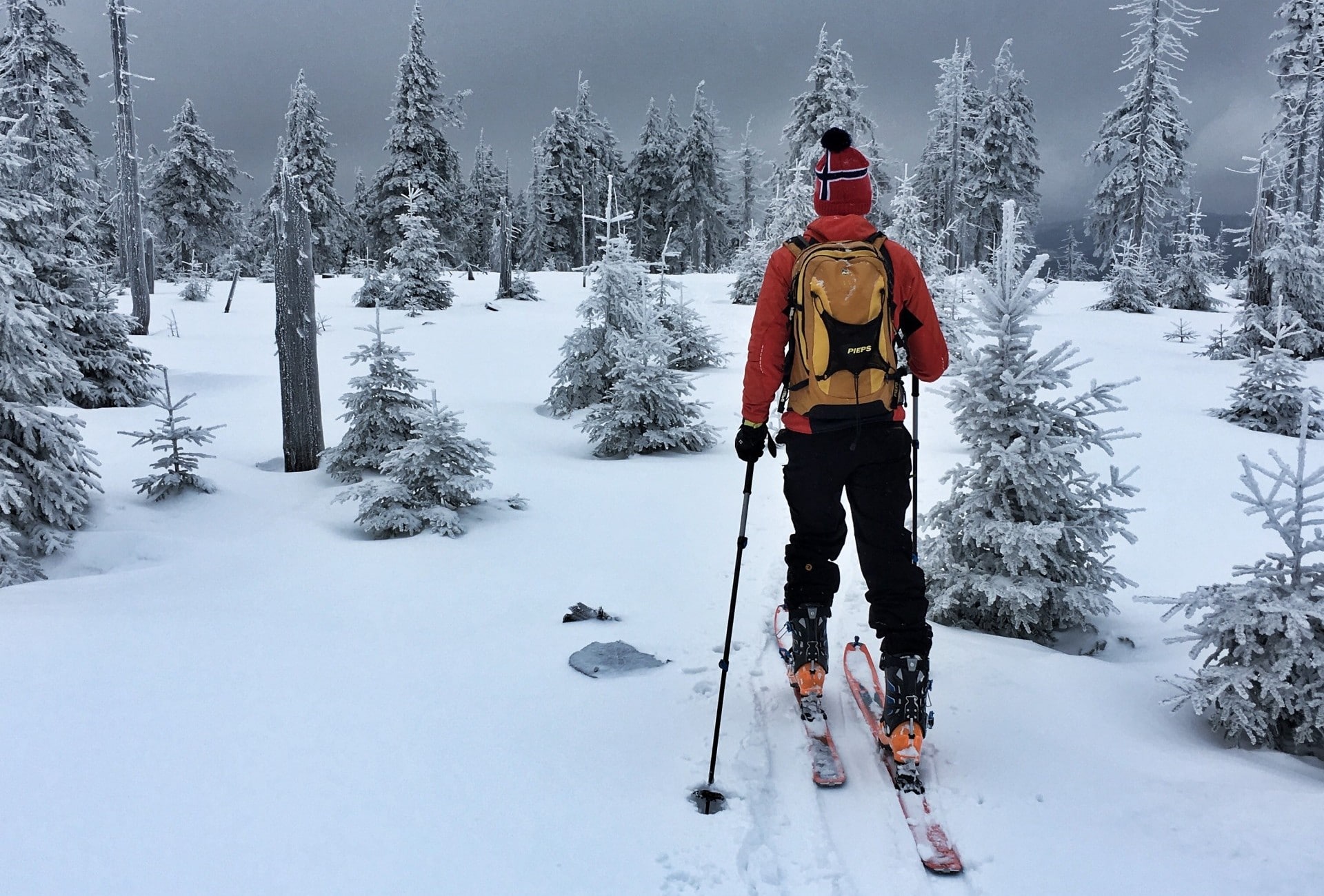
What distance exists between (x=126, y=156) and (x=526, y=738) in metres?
23.9

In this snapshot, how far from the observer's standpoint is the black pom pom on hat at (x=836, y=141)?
12.0ft

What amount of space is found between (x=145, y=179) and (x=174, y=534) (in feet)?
118

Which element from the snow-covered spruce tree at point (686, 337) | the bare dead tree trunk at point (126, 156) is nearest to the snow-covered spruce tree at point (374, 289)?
the bare dead tree trunk at point (126, 156)

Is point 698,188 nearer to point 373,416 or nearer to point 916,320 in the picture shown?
point 373,416

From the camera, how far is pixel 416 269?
26156mm

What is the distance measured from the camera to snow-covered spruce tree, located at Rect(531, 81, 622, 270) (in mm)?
44375

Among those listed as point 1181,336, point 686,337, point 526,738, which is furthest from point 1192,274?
point 526,738

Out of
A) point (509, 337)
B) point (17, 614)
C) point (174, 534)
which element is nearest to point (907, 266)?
point (17, 614)

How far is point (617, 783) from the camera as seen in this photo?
3.49 meters

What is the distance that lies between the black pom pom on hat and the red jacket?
0.33m

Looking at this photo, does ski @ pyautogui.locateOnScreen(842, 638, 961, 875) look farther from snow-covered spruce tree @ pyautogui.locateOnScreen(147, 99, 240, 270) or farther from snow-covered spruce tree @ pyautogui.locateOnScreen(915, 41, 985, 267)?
snow-covered spruce tree @ pyautogui.locateOnScreen(147, 99, 240, 270)

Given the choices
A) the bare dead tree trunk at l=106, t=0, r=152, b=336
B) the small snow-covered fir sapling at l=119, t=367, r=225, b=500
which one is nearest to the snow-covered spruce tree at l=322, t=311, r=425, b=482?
the small snow-covered fir sapling at l=119, t=367, r=225, b=500

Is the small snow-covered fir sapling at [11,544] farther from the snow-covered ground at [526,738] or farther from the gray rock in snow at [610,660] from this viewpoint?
the gray rock in snow at [610,660]

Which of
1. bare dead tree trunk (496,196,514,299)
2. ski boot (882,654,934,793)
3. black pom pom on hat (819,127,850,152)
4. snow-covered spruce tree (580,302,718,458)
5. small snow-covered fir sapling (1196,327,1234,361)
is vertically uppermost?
bare dead tree trunk (496,196,514,299)
